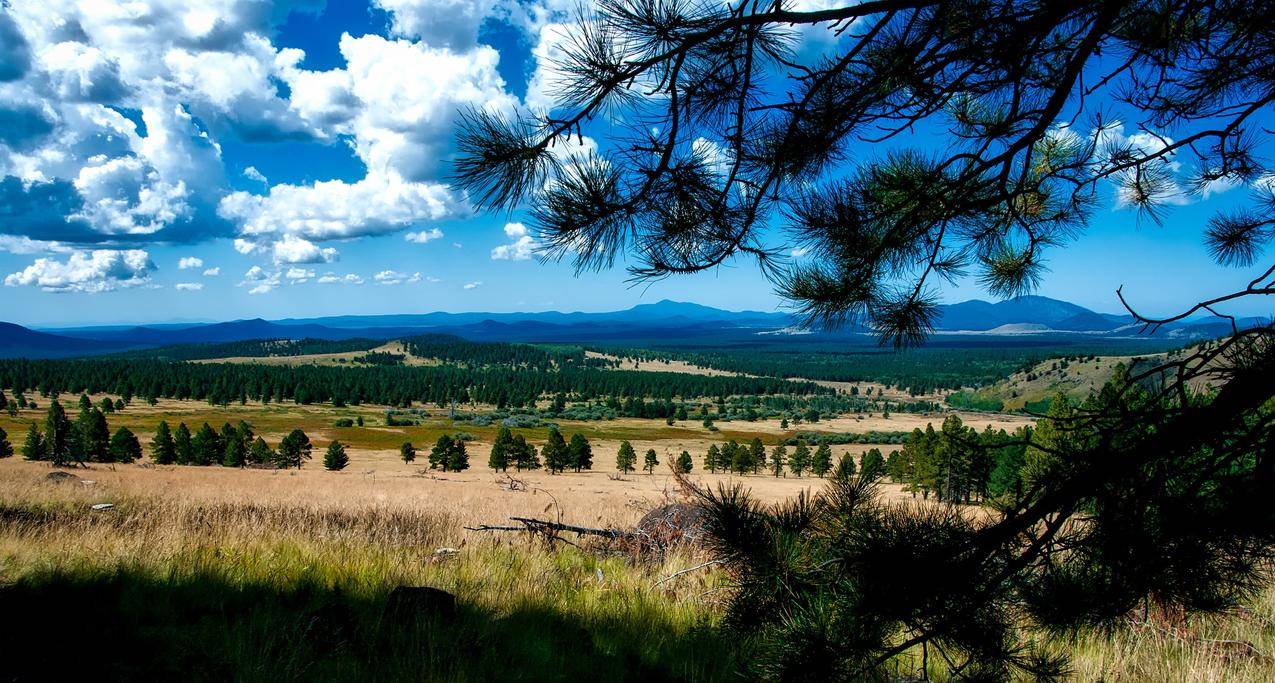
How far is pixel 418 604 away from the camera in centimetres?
410

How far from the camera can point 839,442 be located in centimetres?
9125

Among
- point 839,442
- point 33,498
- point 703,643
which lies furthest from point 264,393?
point 703,643

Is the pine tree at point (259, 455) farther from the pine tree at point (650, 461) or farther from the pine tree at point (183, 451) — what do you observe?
the pine tree at point (650, 461)

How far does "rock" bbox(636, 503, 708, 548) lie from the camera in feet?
A: 22.9

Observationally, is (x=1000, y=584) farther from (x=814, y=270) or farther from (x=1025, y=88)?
(x=1025, y=88)

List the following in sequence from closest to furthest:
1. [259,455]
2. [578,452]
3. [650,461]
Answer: [259,455] < [578,452] < [650,461]

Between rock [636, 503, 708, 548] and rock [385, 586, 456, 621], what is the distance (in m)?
2.97

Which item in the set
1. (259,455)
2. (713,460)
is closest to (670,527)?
(713,460)

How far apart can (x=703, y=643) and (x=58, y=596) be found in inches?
165

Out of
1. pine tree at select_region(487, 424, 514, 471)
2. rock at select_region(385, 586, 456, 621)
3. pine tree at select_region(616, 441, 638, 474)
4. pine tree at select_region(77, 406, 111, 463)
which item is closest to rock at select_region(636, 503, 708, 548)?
Result: rock at select_region(385, 586, 456, 621)

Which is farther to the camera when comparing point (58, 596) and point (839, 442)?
point (839, 442)

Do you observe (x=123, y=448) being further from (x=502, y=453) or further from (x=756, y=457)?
(x=756, y=457)

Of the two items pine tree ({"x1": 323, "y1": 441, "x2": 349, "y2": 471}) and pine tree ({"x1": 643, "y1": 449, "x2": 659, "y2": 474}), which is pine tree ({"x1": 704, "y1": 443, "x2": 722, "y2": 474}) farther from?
pine tree ({"x1": 323, "y1": 441, "x2": 349, "y2": 471})

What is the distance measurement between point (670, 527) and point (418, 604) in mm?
3887
